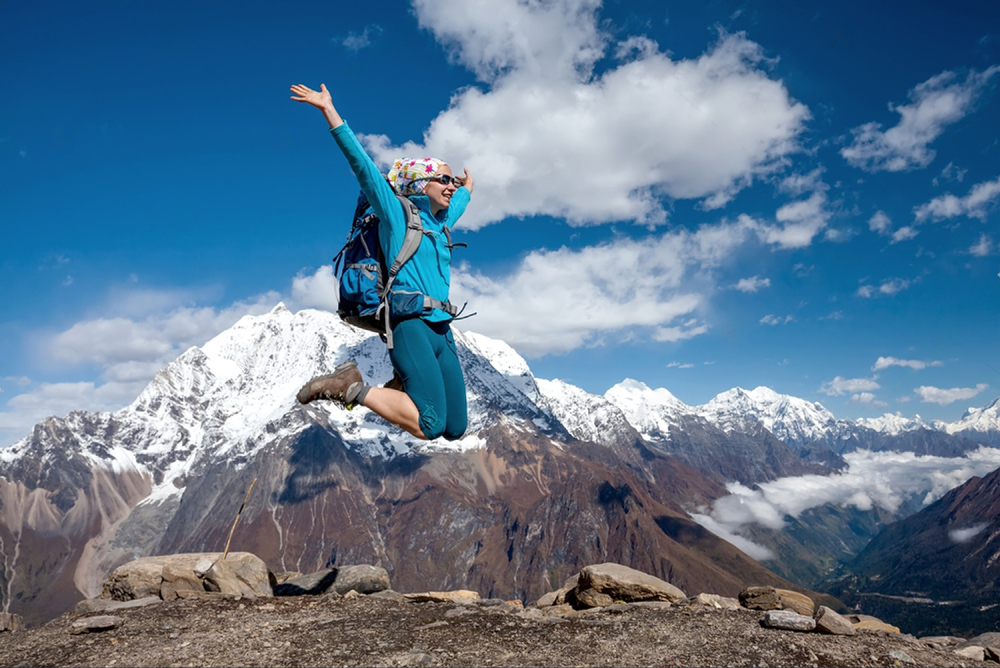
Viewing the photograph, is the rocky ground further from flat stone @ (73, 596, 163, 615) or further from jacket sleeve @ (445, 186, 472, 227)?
jacket sleeve @ (445, 186, 472, 227)

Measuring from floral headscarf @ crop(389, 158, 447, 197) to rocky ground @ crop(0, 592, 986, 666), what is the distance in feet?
22.0

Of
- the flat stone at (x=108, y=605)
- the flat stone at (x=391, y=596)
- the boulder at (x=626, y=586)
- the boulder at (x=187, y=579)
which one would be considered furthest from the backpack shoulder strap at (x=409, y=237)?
the boulder at (x=626, y=586)

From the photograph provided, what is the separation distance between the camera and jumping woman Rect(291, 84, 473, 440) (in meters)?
7.17

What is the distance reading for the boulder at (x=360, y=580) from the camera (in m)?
16.4

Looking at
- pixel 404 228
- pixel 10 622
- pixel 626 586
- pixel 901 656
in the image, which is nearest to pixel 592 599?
pixel 626 586

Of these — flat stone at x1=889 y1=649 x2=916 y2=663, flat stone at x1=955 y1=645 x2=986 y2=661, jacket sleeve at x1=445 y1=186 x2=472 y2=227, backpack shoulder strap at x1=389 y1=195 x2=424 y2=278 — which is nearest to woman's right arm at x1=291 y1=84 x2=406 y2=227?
backpack shoulder strap at x1=389 y1=195 x2=424 y2=278

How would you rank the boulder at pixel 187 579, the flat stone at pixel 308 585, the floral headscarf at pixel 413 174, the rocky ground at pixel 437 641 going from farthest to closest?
the flat stone at pixel 308 585 → the boulder at pixel 187 579 → the rocky ground at pixel 437 641 → the floral headscarf at pixel 413 174

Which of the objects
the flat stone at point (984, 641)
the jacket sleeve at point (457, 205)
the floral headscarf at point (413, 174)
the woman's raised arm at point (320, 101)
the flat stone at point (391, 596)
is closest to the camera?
the woman's raised arm at point (320, 101)

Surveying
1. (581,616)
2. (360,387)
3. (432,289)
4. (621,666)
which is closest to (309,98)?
(432,289)

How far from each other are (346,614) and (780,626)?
A: 8.27 m

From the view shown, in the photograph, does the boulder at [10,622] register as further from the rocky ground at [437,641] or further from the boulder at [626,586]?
the boulder at [626,586]

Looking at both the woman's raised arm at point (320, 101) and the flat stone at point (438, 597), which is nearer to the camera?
the woman's raised arm at point (320, 101)

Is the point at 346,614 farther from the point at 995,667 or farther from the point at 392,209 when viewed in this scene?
the point at 995,667

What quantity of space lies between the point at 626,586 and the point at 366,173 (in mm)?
13093
